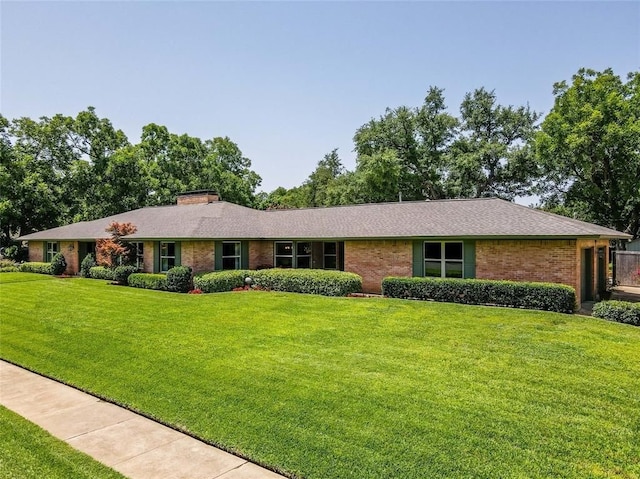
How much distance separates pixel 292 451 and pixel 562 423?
3.83 m

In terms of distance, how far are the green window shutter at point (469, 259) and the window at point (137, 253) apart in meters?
17.2

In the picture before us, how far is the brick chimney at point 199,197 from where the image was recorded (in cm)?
2739

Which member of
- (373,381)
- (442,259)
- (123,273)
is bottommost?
(373,381)

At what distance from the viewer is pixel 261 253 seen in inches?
873

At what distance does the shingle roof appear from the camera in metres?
15.0

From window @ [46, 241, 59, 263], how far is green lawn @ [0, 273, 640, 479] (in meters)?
17.4

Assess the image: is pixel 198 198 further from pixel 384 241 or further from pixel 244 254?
pixel 384 241

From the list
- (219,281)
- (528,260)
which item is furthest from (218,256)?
(528,260)

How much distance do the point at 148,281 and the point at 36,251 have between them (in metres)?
16.1

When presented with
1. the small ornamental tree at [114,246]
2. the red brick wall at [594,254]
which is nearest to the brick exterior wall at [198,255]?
the small ornamental tree at [114,246]

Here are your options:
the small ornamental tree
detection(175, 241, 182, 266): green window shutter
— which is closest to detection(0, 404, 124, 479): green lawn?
detection(175, 241, 182, 266): green window shutter

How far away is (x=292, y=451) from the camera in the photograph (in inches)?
199

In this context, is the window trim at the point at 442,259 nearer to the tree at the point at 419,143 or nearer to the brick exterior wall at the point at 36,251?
the tree at the point at 419,143

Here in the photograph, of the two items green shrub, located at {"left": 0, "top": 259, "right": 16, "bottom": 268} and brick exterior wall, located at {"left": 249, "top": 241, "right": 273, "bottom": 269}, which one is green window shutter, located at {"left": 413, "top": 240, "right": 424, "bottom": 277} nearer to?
brick exterior wall, located at {"left": 249, "top": 241, "right": 273, "bottom": 269}
